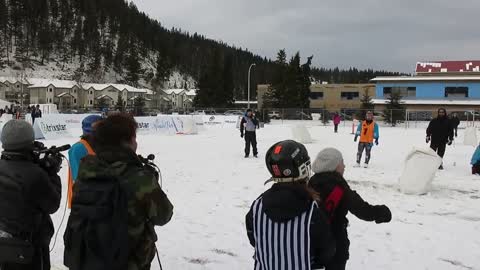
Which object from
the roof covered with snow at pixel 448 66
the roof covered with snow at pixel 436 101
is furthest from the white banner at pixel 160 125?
the roof covered with snow at pixel 448 66

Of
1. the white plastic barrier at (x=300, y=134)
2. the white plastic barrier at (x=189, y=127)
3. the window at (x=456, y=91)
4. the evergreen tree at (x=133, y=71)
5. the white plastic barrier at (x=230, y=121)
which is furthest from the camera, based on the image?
the evergreen tree at (x=133, y=71)

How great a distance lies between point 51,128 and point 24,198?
71.3ft

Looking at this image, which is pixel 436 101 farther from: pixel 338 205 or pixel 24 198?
pixel 24 198

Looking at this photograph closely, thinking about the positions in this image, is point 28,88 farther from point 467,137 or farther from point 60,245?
point 60,245

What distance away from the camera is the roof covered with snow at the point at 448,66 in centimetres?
6475

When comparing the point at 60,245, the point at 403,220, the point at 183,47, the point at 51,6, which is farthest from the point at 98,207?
the point at 183,47

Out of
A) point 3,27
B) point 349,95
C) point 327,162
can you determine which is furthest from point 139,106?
point 3,27

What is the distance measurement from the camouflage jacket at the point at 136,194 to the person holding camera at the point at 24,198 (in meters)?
0.81

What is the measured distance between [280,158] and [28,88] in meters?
126

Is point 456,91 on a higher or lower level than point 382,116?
higher

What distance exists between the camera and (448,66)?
66.6 metres

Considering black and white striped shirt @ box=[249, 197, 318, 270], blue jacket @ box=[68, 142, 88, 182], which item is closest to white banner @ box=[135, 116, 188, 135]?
blue jacket @ box=[68, 142, 88, 182]

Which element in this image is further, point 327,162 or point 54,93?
point 54,93

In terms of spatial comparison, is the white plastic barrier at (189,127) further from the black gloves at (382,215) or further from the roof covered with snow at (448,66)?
the roof covered with snow at (448,66)
